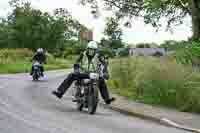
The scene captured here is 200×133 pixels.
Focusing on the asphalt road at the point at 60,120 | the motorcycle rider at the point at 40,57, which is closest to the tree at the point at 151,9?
the motorcycle rider at the point at 40,57

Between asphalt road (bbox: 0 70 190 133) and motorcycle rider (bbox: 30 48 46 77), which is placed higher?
motorcycle rider (bbox: 30 48 46 77)

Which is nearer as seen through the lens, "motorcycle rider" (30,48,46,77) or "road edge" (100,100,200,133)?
"road edge" (100,100,200,133)

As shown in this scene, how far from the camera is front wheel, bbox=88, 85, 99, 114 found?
14.4 m

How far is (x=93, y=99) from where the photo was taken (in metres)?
14.5

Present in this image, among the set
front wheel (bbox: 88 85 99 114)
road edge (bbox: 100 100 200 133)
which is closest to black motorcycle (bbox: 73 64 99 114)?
front wheel (bbox: 88 85 99 114)

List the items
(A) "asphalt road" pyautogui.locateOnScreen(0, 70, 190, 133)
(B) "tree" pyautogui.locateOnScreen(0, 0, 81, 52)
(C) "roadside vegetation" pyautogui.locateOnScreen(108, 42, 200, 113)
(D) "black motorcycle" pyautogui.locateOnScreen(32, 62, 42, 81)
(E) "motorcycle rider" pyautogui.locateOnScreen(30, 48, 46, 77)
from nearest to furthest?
(A) "asphalt road" pyautogui.locateOnScreen(0, 70, 190, 133), (C) "roadside vegetation" pyautogui.locateOnScreen(108, 42, 200, 113), (D) "black motorcycle" pyautogui.locateOnScreen(32, 62, 42, 81), (E) "motorcycle rider" pyautogui.locateOnScreen(30, 48, 46, 77), (B) "tree" pyautogui.locateOnScreen(0, 0, 81, 52)

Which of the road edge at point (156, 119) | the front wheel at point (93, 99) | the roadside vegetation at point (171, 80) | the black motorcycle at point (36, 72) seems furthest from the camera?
the black motorcycle at point (36, 72)

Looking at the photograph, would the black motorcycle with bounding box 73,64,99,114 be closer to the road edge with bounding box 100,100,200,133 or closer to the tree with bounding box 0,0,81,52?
the road edge with bounding box 100,100,200,133

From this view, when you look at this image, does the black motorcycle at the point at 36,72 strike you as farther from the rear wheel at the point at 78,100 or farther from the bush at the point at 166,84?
the rear wheel at the point at 78,100

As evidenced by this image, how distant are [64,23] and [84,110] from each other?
81.3 meters

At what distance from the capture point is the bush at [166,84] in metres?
15.6

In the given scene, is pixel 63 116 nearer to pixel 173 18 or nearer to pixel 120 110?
pixel 120 110

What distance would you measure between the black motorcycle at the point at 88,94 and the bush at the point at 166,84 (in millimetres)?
2559

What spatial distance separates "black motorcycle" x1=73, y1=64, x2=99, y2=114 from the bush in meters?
2.56
